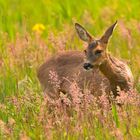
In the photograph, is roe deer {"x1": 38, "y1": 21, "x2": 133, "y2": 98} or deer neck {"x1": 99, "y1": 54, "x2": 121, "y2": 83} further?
deer neck {"x1": 99, "y1": 54, "x2": 121, "y2": 83}

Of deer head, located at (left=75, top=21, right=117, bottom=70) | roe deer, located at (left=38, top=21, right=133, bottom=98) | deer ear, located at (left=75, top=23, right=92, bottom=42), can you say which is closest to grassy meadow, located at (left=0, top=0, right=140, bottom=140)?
roe deer, located at (left=38, top=21, right=133, bottom=98)

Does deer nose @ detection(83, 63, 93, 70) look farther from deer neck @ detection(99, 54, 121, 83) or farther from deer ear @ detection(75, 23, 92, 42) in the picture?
deer ear @ detection(75, 23, 92, 42)

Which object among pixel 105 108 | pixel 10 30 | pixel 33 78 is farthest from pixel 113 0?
pixel 105 108

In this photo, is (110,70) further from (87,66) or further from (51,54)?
(51,54)

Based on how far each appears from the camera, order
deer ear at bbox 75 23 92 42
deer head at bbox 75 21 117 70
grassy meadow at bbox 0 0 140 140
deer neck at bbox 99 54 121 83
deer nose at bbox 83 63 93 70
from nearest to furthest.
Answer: grassy meadow at bbox 0 0 140 140 → deer nose at bbox 83 63 93 70 → deer head at bbox 75 21 117 70 → deer neck at bbox 99 54 121 83 → deer ear at bbox 75 23 92 42

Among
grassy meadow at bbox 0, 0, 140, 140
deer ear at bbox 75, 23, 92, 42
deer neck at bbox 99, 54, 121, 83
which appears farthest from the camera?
deer ear at bbox 75, 23, 92, 42

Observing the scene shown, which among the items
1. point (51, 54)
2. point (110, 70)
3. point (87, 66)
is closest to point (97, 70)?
point (110, 70)

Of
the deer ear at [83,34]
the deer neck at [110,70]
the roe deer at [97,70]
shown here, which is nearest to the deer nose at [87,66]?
the roe deer at [97,70]

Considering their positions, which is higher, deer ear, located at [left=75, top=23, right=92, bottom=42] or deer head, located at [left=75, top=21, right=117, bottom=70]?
deer ear, located at [left=75, top=23, right=92, bottom=42]

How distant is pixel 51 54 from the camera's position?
1080cm

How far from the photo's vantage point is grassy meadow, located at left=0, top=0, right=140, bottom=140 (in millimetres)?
7387

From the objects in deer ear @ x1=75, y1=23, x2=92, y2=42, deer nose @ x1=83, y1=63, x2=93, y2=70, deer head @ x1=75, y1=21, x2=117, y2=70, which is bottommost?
deer nose @ x1=83, y1=63, x2=93, y2=70

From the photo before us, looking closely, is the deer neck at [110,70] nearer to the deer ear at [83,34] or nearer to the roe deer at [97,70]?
the roe deer at [97,70]

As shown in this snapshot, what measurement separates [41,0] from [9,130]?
23.0 feet
